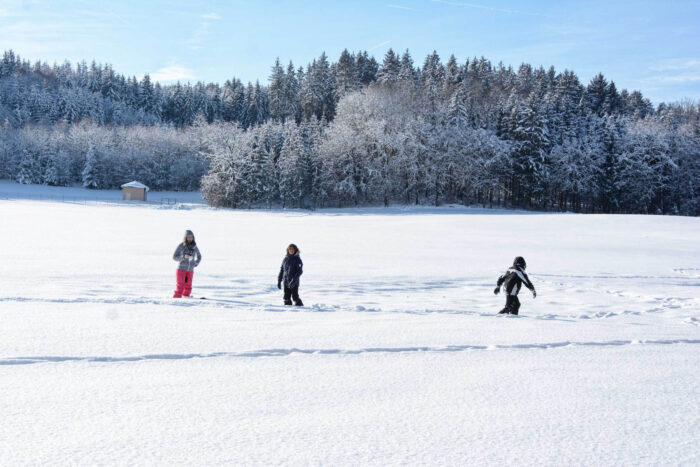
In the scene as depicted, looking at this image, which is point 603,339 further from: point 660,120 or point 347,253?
point 660,120

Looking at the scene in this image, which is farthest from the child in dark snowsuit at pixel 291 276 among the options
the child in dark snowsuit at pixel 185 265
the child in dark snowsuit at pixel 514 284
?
the child in dark snowsuit at pixel 514 284

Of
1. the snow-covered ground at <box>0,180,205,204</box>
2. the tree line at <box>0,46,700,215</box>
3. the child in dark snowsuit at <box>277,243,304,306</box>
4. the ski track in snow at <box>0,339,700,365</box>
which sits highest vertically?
the tree line at <box>0,46,700,215</box>

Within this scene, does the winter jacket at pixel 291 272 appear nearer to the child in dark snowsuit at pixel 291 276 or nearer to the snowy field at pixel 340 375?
the child in dark snowsuit at pixel 291 276

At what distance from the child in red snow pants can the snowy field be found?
0.34 metres

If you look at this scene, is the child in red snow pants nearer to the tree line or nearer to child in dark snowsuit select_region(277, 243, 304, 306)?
A: child in dark snowsuit select_region(277, 243, 304, 306)

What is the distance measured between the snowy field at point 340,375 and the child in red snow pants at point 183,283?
0.34 meters

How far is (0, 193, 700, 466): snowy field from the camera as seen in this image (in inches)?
135

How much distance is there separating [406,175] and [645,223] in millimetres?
31282

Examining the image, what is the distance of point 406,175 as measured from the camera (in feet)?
203

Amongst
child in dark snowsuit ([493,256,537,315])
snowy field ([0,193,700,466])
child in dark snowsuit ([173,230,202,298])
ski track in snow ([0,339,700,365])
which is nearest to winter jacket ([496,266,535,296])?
child in dark snowsuit ([493,256,537,315])

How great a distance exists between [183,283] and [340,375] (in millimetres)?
6790

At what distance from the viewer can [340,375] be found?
16.4 feet

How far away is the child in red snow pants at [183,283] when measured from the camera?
10.7 meters

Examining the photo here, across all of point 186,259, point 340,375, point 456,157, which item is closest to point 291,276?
point 186,259
